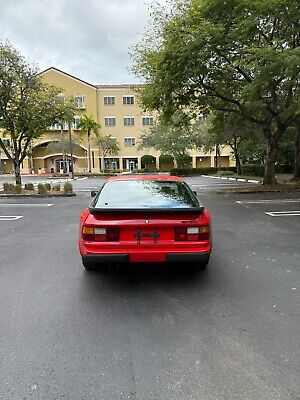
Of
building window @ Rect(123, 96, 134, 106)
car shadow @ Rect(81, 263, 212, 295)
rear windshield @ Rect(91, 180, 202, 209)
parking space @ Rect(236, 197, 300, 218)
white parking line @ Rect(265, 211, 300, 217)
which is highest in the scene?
building window @ Rect(123, 96, 134, 106)

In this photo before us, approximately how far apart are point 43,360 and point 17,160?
56.5ft

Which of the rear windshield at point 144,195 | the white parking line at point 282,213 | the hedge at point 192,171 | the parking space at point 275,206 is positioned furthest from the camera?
the hedge at point 192,171

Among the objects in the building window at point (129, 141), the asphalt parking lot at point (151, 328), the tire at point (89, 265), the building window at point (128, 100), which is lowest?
the asphalt parking lot at point (151, 328)

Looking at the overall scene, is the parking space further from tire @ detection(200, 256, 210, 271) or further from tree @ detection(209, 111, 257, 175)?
tree @ detection(209, 111, 257, 175)

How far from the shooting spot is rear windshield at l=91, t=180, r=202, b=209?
4.53m

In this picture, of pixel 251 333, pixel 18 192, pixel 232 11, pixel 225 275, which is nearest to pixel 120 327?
pixel 251 333

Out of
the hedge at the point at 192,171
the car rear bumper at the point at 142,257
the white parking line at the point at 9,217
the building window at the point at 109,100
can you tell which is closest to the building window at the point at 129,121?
the building window at the point at 109,100

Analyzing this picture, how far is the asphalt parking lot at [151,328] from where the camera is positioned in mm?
2494

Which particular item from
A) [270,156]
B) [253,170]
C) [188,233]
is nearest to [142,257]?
[188,233]

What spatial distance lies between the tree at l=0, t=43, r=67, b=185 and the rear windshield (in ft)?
44.2

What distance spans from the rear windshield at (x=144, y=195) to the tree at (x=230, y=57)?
7609 millimetres

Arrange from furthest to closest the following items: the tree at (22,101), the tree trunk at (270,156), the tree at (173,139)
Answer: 1. the tree at (173,139)
2. the tree trunk at (270,156)
3. the tree at (22,101)

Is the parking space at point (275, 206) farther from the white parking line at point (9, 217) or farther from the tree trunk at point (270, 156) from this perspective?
the white parking line at point (9, 217)

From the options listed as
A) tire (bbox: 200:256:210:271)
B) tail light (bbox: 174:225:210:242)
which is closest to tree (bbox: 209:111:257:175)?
tire (bbox: 200:256:210:271)
